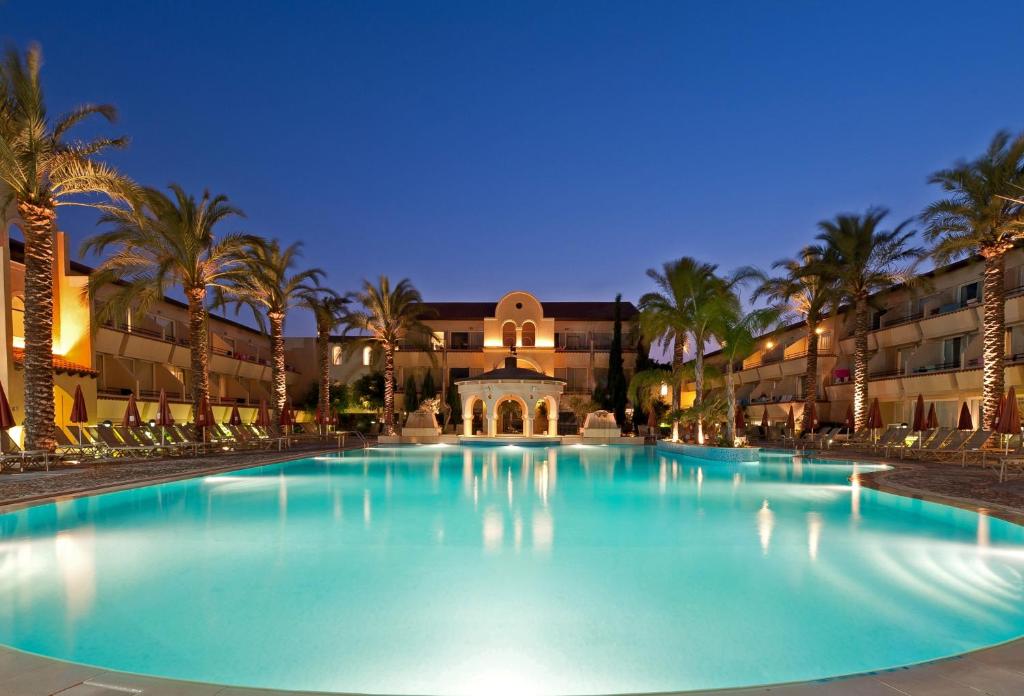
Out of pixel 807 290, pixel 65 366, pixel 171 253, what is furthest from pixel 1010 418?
pixel 65 366

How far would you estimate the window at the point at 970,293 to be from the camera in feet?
90.2

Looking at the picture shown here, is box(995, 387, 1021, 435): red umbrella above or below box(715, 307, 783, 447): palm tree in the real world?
below

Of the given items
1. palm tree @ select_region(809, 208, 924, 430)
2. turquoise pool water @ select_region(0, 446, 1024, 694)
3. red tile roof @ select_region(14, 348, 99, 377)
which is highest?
palm tree @ select_region(809, 208, 924, 430)

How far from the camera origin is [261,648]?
5.14m

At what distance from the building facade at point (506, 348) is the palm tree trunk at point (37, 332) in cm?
2691

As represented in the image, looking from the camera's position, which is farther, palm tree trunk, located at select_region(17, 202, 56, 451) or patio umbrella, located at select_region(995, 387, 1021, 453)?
patio umbrella, located at select_region(995, 387, 1021, 453)

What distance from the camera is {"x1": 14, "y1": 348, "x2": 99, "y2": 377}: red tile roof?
67.3ft

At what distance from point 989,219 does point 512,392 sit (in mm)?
21797

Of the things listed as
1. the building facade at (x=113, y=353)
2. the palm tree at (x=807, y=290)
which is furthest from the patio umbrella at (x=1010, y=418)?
the building facade at (x=113, y=353)

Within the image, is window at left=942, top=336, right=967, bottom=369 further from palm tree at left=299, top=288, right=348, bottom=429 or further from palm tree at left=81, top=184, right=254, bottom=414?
palm tree at left=81, top=184, right=254, bottom=414

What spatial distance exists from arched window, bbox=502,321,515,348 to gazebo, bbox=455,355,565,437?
9326mm

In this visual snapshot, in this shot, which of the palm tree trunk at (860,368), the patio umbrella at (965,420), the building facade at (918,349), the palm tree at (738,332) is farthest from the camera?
the palm tree trunk at (860,368)

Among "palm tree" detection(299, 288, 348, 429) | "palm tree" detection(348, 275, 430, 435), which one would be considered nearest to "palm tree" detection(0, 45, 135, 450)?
"palm tree" detection(299, 288, 348, 429)

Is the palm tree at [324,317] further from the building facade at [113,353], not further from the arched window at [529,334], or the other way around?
the arched window at [529,334]
